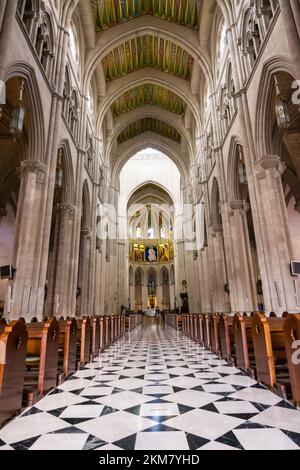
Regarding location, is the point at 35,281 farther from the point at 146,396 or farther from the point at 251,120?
the point at 251,120

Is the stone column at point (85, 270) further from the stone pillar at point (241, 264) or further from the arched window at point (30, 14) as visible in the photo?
the arched window at point (30, 14)

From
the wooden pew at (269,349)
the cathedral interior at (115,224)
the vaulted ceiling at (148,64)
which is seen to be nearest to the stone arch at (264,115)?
the cathedral interior at (115,224)

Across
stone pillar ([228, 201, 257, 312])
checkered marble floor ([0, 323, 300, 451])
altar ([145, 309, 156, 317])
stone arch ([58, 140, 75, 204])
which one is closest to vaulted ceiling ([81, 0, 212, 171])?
stone arch ([58, 140, 75, 204])

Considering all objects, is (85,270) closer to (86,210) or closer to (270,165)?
(86,210)

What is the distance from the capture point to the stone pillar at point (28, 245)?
775 centimetres

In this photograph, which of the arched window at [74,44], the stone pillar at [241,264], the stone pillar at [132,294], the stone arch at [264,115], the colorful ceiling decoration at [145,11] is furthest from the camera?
the stone pillar at [132,294]

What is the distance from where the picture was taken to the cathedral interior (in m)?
2.88

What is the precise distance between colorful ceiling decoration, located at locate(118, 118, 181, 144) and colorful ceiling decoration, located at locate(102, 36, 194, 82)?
656 centimetres

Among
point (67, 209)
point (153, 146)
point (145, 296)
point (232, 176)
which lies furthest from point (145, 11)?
point (145, 296)

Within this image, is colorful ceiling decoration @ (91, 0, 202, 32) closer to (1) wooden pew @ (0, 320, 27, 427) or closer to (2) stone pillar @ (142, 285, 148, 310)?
(1) wooden pew @ (0, 320, 27, 427)

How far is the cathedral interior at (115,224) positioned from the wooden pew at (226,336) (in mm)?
48

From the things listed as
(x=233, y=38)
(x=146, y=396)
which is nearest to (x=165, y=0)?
(x=233, y=38)

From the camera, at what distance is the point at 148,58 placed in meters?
19.4

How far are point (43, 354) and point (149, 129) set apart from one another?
2672 centimetres
